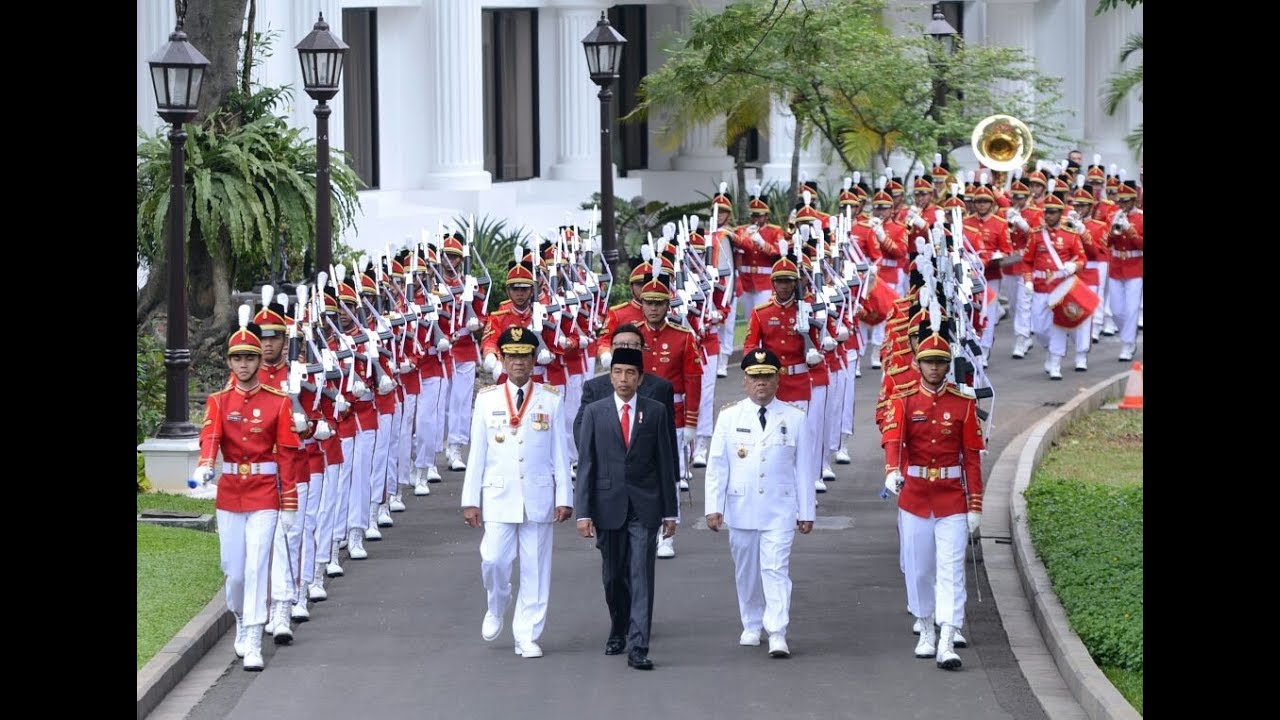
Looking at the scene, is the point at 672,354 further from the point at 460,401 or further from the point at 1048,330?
the point at 1048,330

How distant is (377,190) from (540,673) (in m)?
20.6

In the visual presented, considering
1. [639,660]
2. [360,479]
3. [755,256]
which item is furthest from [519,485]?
[755,256]

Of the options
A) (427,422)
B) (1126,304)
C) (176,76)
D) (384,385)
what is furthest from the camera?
(1126,304)

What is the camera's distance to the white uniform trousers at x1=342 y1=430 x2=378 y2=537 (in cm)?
1505

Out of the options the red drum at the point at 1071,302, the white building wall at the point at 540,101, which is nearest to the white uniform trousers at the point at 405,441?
the white building wall at the point at 540,101

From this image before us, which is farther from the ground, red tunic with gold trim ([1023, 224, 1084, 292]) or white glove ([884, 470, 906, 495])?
red tunic with gold trim ([1023, 224, 1084, 292])

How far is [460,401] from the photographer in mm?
18891

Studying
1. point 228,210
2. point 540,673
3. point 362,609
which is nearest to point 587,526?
point 540,673

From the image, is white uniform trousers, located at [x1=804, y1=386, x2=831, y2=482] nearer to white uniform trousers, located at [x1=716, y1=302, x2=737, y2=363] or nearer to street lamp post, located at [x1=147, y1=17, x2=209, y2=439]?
street lamp post, located at [x1=147, y1=17, x2=209, y2=439]

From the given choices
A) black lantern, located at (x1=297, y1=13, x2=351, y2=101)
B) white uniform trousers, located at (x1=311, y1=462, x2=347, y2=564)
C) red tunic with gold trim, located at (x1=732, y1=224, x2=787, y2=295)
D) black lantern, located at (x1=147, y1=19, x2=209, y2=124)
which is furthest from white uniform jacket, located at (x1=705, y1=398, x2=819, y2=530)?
red tunic with gold trim, located at (x1=732, y1=224, x2=787, y2=295)

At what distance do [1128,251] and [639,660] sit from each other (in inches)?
606

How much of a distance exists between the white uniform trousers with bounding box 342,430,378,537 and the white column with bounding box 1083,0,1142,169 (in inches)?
1120

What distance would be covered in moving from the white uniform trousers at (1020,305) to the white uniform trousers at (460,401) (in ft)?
26.6
